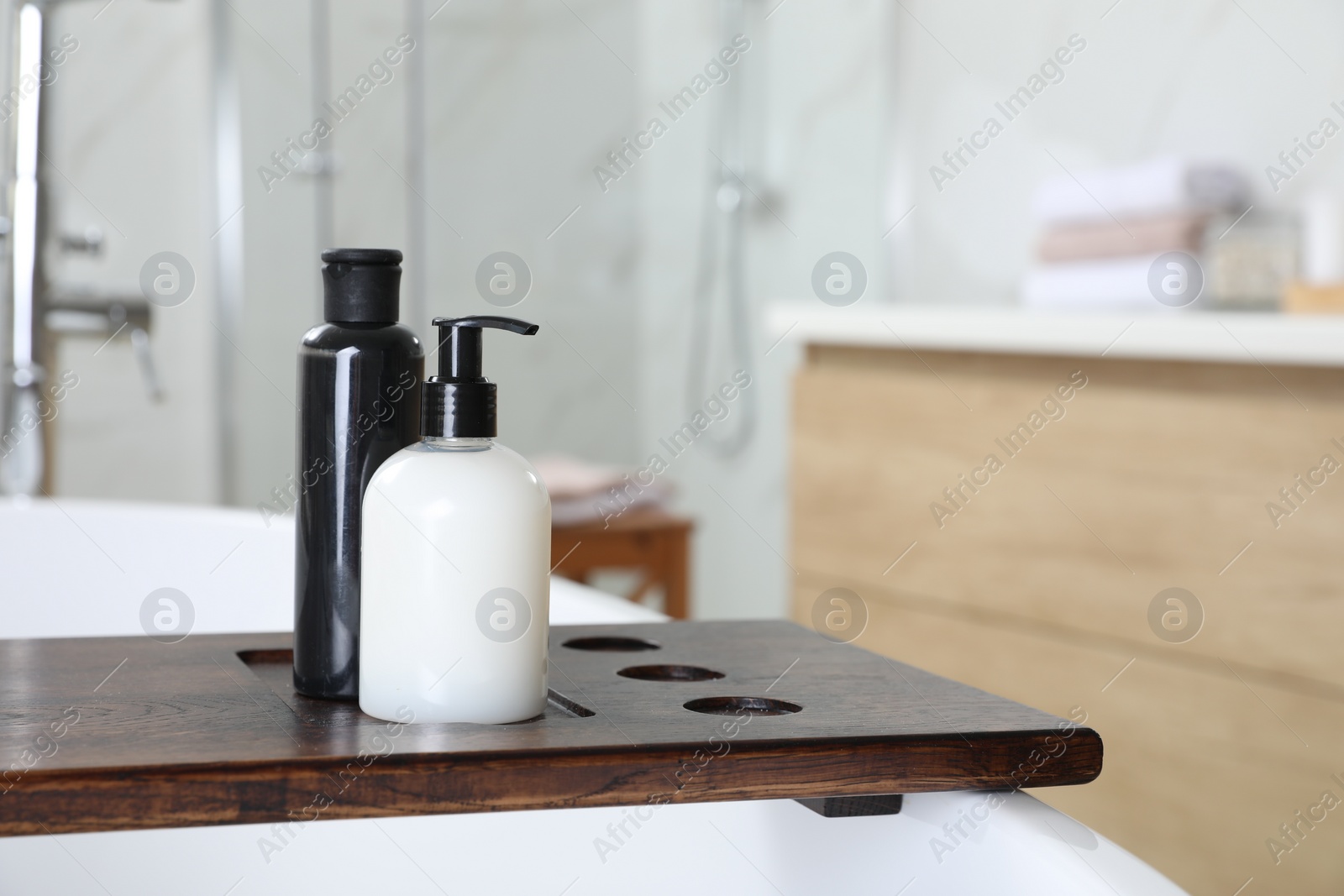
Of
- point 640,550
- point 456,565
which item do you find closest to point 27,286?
point 640,550

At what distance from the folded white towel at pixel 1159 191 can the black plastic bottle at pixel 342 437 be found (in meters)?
1.44

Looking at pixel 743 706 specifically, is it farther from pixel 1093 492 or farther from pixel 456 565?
pixel 1093 492

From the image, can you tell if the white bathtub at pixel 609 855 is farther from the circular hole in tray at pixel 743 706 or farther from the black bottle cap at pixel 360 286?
the black bottle cap at pixel 360 286

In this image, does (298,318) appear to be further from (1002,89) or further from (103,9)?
(1002,89)

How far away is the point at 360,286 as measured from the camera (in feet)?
1.89

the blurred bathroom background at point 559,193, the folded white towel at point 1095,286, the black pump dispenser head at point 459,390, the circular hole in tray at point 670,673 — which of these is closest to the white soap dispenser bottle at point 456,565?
the black pump dispenser head at point 459,390

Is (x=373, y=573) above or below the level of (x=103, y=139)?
below

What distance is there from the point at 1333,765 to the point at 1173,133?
1.13m

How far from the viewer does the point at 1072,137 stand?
2.22 meters

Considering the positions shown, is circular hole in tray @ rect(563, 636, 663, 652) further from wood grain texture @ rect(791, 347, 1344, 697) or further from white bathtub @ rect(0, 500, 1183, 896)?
wood grain texture @ rect(791, 347, 1344, 697)

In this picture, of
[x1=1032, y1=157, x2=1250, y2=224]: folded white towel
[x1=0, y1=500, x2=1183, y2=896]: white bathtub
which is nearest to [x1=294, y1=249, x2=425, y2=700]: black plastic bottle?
[x1=0, y1=500, x2=1183, y2=896]: white bathtub

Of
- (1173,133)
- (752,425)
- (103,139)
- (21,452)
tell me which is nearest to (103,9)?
(103,139)

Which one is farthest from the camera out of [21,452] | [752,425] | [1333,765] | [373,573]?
[752,425]

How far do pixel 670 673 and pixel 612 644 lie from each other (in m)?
0.08
